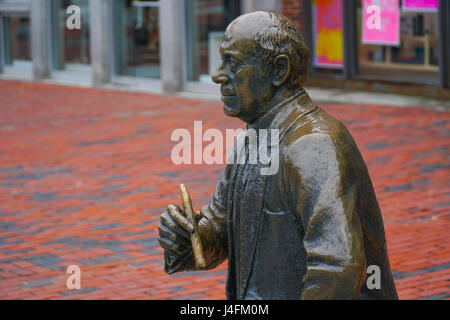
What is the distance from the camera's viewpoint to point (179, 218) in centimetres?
273

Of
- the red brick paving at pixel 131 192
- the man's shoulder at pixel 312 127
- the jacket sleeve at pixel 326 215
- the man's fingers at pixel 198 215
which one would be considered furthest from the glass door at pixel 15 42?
the jacket sleeve at pixel 326 215

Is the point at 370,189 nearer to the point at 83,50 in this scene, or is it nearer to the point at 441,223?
the point at 441,223

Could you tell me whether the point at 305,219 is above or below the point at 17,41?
below

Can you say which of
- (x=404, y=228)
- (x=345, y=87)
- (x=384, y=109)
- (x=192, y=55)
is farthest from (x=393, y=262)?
(x=192, y=55)

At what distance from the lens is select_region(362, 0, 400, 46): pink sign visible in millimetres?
14930

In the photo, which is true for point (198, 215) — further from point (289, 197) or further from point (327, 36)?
point (327, 36)

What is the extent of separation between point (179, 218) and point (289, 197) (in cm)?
38

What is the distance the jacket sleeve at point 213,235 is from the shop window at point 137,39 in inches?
589

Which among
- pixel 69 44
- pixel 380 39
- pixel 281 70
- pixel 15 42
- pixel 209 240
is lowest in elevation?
pixel 209 240

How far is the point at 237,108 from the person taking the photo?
8.85ft
